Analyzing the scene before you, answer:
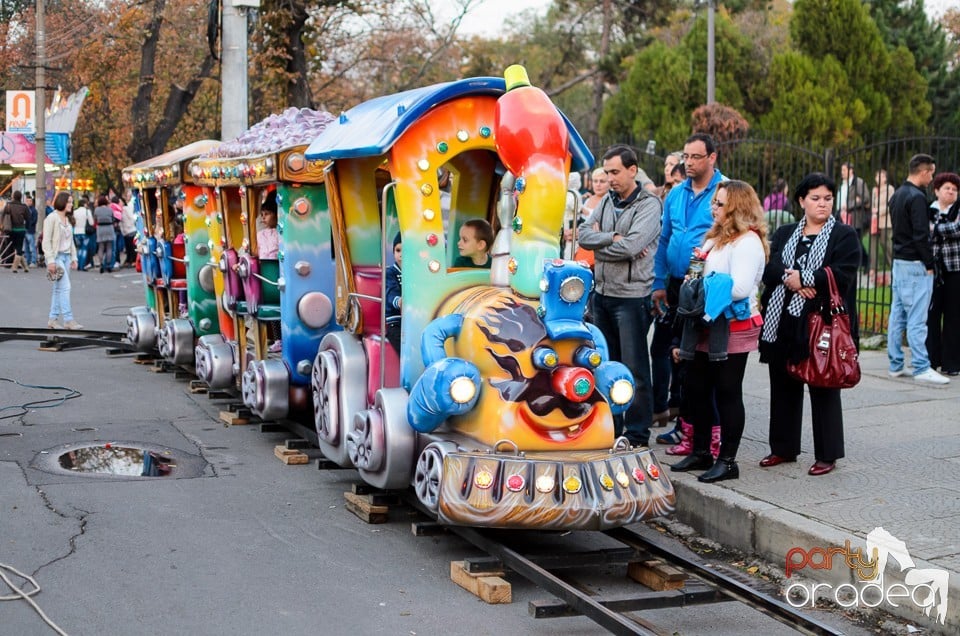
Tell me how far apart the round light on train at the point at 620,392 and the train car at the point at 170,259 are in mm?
6239

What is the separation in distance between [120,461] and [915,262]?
711cm

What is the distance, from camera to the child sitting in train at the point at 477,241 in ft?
23.7

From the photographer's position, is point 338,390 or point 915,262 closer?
point 338,390

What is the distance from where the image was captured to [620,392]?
6.36m

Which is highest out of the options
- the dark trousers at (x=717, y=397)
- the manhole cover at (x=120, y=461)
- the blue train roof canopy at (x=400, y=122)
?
the blue train roof canopy at (x=400, y=122)

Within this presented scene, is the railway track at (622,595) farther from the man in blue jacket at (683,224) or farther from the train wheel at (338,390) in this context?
the man in blue jacket at (683,224)

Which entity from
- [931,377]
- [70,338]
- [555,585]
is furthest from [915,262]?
[70,338]

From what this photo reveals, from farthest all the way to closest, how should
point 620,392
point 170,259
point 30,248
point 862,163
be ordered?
point 30,248
point 862,163
point 170,259
point 620,392

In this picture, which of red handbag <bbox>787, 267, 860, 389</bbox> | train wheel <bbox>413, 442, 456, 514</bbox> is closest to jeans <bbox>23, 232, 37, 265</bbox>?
train wheel <bbox>413, 442, 456, 514</bbox>

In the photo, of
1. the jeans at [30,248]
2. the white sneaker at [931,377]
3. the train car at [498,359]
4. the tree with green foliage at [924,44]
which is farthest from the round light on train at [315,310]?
the tree with green foliage at [924,44]

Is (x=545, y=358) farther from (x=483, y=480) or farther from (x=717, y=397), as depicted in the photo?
(x=717, y=397)

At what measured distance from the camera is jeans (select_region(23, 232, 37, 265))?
30359mm

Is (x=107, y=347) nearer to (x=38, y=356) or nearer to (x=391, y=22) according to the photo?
(x=38, y=356)

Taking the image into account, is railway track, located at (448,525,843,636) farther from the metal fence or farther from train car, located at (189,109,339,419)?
the metal fence
